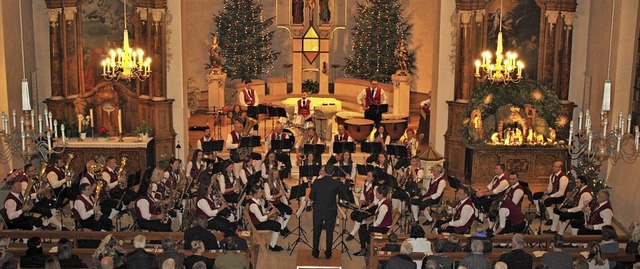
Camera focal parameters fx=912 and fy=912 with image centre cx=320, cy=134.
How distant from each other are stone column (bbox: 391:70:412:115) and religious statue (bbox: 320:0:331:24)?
3912 mm

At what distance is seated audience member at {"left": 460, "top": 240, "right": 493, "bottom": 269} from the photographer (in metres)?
13.0

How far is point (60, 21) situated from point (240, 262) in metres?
11.1

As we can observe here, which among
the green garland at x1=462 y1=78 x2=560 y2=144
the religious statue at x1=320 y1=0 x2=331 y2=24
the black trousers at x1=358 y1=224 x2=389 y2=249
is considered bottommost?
the black trousers at x1=358 y1=224 x2=389 y2=249

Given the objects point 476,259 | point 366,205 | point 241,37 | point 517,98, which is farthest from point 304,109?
point 476,259

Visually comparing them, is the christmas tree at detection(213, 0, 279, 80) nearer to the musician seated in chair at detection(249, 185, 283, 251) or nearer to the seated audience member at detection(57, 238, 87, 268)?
the musician seated in chair at detection(249, 185, 283, 251)

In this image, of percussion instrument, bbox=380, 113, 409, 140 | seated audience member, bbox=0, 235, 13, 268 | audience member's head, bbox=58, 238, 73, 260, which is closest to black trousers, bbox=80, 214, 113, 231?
seated audience member, bbox=0, 235, 13, 268

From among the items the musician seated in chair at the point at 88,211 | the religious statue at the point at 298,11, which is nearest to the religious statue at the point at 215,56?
the religious statue at the point at 298,11

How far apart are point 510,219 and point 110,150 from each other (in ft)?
32.5

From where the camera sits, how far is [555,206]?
18.1 m

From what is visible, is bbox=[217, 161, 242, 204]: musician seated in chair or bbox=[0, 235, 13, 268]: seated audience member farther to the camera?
bbox=[217, 161, 242, 204]: musician seated in chair

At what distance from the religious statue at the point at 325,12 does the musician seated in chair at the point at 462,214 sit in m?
15.0

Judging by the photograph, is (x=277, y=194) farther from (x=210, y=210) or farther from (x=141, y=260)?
(x=141, y=260)

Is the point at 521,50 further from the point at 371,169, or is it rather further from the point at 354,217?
the point at 354,217

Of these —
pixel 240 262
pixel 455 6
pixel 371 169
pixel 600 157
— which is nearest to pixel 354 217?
pixel 371 169
